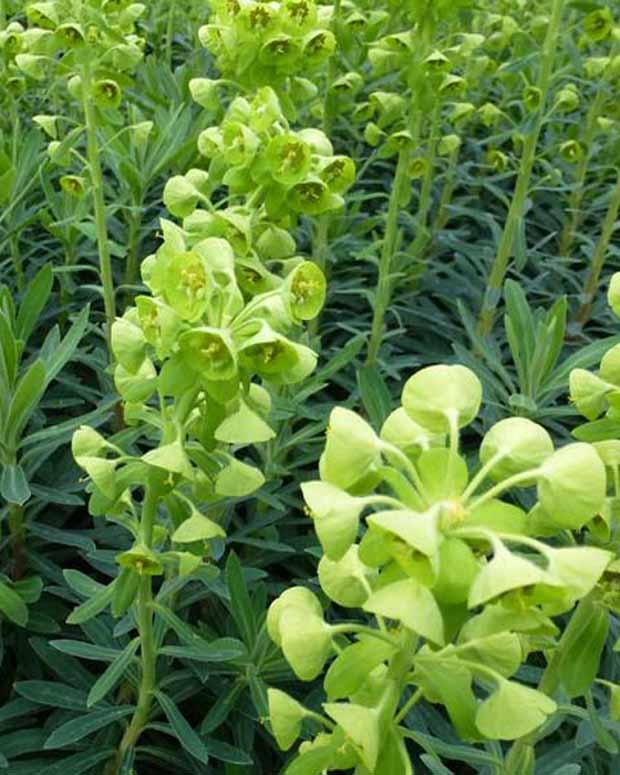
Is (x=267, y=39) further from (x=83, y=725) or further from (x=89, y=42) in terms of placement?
(x=83, y=725)

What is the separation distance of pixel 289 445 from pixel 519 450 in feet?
4.47

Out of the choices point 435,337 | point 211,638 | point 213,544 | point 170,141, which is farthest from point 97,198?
point 435,337

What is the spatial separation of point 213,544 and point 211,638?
0.67ft

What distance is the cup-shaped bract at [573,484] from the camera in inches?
33.6

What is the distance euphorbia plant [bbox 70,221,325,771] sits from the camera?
3.90 feet

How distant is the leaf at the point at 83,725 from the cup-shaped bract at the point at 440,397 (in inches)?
42.5

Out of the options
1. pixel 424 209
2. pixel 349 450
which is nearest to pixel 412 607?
pixel 349 450

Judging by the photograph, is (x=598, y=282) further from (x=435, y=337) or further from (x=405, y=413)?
(x=405, y=413)

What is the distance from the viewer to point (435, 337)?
129 inches

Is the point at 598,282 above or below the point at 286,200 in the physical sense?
below

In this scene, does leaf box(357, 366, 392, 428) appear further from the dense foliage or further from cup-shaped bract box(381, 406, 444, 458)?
cup-shaped bract box(381, 406, 444, 458)

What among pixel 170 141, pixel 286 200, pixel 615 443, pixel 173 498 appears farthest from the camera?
pixel 170 141

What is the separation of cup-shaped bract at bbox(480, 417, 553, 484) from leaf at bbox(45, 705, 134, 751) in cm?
111

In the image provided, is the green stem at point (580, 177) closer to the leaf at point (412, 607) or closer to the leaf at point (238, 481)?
the leaf at point (238, 481)
